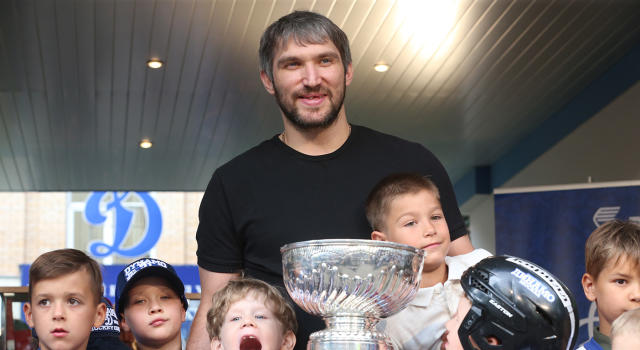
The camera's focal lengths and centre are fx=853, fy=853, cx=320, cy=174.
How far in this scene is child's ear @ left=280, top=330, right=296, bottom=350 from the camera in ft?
6.59

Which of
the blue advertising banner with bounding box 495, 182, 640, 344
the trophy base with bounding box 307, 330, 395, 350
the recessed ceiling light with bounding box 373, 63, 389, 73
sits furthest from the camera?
the recessed ceiling light with bounding box 373, 63, 389, 73

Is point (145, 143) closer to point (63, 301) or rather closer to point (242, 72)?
point (242, 72)

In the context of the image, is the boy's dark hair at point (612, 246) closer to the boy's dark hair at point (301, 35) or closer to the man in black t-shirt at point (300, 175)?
the man in black t-shirt at point (300, 175)

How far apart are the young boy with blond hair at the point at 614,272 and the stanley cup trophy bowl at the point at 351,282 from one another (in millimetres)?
1425

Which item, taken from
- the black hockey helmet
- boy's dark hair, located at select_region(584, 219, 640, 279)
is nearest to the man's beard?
the black hockey helmet

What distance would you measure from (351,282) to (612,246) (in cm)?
162

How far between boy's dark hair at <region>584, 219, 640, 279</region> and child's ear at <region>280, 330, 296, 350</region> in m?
1.25

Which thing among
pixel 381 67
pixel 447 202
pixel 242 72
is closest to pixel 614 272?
pixel 447 202

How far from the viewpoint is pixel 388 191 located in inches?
78.9

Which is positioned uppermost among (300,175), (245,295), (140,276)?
(300,175)

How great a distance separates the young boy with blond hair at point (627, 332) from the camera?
174 cm

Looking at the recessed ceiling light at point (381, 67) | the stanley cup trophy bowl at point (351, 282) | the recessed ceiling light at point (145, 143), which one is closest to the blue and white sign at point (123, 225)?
the recessed ceiling light at point (145, 143)

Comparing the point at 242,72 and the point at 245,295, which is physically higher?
the point at 242,72

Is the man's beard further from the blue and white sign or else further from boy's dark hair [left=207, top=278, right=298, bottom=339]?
the blue and white sign
